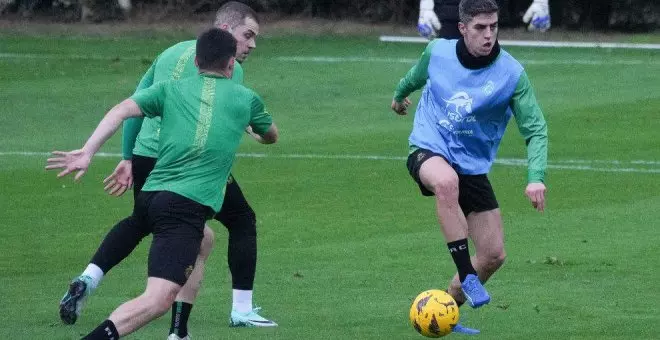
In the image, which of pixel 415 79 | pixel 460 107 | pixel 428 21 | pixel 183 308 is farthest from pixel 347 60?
pixel 183 308

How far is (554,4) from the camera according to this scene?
32.1 metres

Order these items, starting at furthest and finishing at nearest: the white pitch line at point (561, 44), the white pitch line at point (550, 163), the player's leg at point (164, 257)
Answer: the white pitch line at point (561, 44) < the white pitch line at point (550, 163) < the player's leg at point (164, 257)

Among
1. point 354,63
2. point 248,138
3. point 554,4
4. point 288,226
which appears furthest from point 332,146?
point 554,4

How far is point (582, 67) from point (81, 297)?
59.1 feet

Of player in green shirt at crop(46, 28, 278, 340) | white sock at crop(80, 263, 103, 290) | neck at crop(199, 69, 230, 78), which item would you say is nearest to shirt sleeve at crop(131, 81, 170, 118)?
player in green shirt at crop(46, 28, 278, 340)

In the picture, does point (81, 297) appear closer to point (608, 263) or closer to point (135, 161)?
point (135, 161)

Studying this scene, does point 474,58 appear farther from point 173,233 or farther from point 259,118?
point 173,233

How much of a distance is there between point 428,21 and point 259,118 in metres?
9.64

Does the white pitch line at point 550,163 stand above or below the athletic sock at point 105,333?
below

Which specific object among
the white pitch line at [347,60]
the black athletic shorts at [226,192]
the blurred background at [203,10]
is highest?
the black athletic shorts at [226,192]

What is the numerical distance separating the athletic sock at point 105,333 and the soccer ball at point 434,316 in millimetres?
2031

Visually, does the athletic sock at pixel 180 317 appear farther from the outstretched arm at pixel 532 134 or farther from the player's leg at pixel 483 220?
Answer: the outstretched arm at pixel 532 134

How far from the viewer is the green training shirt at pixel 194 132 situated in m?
8.70

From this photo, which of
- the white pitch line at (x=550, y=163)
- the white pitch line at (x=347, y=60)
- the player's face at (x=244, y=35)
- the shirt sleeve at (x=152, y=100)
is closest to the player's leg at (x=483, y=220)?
the player's face at (x=244, y=35)
